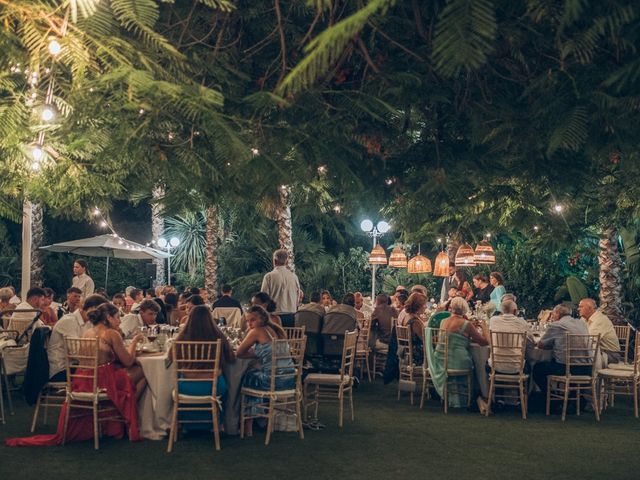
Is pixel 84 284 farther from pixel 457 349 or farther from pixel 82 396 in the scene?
pixel 457 349

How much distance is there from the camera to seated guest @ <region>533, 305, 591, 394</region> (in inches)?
379

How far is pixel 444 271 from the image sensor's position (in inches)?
599

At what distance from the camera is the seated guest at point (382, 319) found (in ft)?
42.7

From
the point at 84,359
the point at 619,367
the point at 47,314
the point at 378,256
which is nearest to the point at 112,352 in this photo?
the point at 84,359

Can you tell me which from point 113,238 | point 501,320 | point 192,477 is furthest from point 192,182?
point 113,238

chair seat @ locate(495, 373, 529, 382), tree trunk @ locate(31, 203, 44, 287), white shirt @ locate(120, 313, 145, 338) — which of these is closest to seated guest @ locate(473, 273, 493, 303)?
chair seat @ locate(495, 373, 529, 382)

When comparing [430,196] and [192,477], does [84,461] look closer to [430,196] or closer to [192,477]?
[192,477]

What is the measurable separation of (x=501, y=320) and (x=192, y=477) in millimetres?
4546

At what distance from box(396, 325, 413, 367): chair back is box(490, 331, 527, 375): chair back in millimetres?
1255

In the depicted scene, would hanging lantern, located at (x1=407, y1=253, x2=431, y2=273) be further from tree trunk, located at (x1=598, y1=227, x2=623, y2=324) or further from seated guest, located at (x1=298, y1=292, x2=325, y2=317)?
seated guest, located at (x1=298, y1=292, x2=325, y2=317)

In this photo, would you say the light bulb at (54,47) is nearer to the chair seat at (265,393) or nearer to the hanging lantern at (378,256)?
the chair seat at (265,393)

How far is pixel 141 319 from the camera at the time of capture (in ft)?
34.2

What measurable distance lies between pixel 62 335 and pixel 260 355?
6.58 feet

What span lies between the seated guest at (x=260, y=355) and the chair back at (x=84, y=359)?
1.31 m
